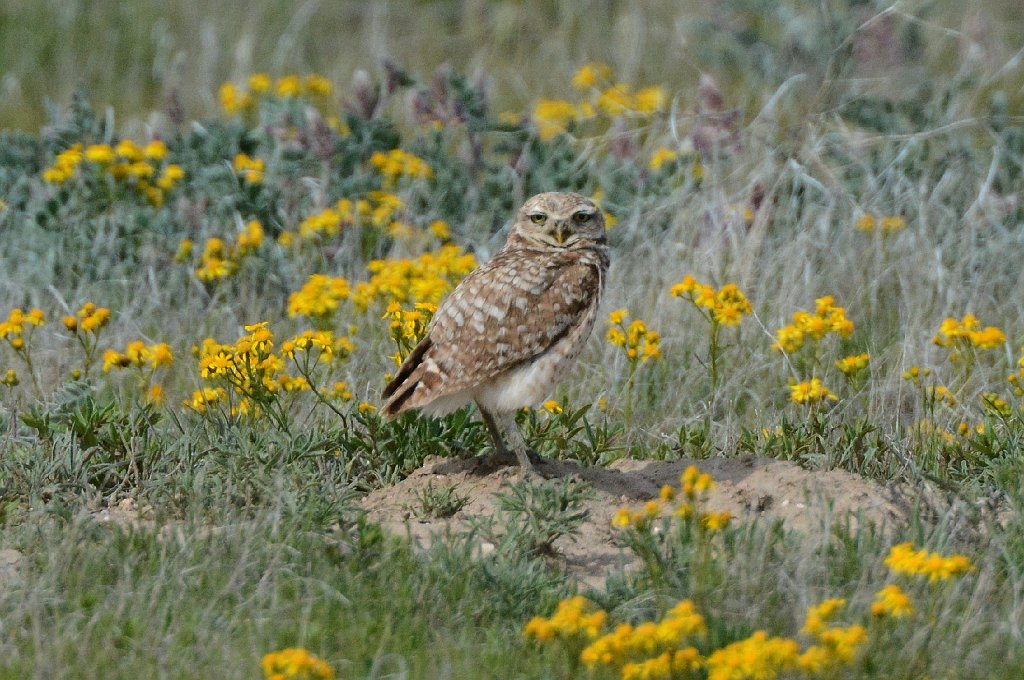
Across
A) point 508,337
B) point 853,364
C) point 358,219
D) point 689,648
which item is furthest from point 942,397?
point 358,219

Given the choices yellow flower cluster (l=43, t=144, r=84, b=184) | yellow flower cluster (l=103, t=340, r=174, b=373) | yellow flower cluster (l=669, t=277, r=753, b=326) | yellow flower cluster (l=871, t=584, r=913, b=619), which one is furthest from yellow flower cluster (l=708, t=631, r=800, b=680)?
yellow flower cluster (l=43, t=144, r=84, b=184)

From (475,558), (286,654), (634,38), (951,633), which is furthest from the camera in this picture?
(634,38)

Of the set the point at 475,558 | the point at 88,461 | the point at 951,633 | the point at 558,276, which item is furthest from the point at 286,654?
the point at 558,276

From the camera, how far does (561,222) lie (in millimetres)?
5617

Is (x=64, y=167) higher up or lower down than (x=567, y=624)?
higher up

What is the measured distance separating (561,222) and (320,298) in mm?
1168

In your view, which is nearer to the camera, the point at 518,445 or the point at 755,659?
the point at 755,659

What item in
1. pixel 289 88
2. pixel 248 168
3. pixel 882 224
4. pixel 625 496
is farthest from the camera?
pixel 289 88

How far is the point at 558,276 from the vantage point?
5461 millimetres

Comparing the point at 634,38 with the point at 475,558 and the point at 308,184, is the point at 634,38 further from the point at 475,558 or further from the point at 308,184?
the point at 475,558

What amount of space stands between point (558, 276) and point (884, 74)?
3820 mm

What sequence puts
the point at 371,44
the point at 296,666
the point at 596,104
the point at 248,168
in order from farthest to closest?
1. the point at 371,44
2. the point at 596,104
3. the point at 248,168
4. the point at 296,666

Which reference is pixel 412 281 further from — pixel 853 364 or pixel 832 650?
pixel 832 650

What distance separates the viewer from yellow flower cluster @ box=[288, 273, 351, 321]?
20.1 ft
